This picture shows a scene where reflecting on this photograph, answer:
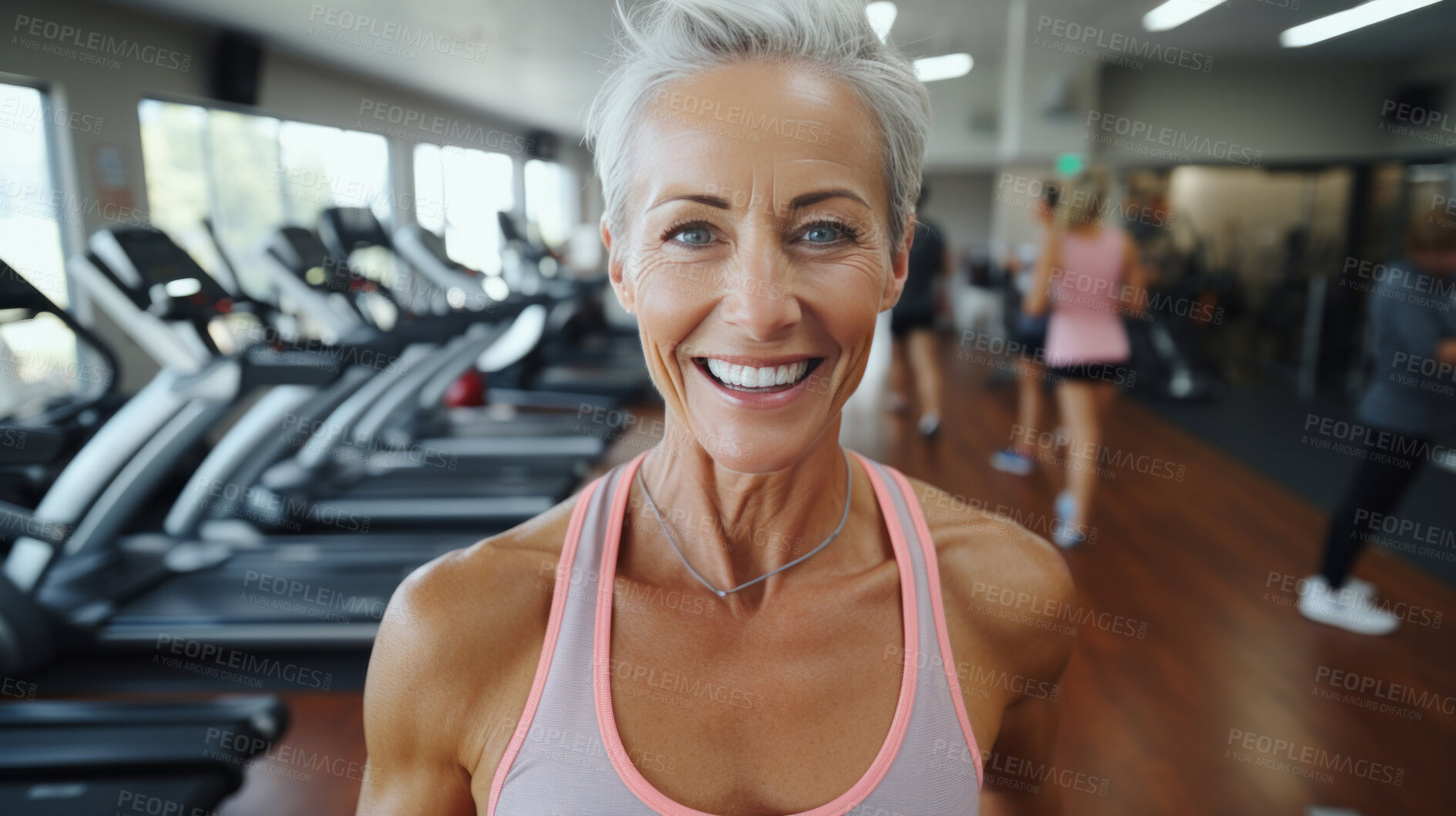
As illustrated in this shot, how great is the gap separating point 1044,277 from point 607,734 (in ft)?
10.8

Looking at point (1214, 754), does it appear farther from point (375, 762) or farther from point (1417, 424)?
point (375, 762)

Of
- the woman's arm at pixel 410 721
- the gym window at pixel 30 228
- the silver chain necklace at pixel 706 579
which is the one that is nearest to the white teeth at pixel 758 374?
the silver chain necklace at pixel 706 579

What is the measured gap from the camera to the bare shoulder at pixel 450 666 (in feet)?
2.74

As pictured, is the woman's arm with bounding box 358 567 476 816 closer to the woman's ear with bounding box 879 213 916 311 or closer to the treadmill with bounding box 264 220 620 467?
the woman's ear with bounding box 879 213 916 311

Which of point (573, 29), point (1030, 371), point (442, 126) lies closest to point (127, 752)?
point (1030, 371)

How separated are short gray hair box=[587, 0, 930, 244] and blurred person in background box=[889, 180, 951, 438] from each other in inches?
146

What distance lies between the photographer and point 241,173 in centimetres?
615

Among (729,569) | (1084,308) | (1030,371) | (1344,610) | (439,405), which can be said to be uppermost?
(1084,308)

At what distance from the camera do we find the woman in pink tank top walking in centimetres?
→ 342

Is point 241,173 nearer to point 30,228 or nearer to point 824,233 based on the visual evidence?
point 30,228

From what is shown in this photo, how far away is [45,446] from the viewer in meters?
2.47

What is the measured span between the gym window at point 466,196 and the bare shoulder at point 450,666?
7184 mm

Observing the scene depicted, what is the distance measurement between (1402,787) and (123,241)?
424 centimetres

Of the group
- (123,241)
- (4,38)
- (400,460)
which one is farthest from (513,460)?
(4,38)
